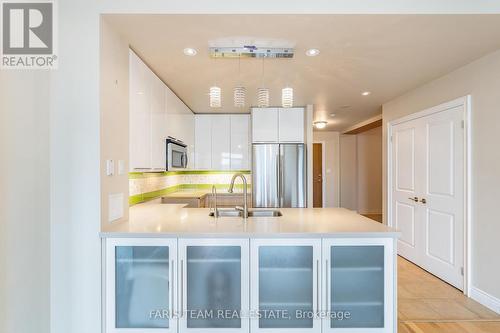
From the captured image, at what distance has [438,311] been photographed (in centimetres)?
248

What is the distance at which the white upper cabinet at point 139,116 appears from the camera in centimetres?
218

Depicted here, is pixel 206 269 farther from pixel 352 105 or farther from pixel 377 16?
pixel 352 105

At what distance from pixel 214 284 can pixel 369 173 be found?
6677mm

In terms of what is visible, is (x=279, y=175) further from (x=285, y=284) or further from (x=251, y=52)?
(x=285, y=284)

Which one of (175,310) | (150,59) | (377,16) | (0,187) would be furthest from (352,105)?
(0,187)

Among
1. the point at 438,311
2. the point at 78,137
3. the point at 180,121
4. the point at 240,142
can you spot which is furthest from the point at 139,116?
the point at 438,311

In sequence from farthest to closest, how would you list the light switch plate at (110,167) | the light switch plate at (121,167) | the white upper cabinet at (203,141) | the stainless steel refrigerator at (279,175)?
the white upper cabinet at (203,141) < the stainless steel refrigerator at (279,175) < the light switch plate at (121,167) < the light switch plate at (110,167)

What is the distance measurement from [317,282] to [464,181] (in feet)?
7.10

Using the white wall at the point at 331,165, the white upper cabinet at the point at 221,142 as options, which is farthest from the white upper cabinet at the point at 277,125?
the white wall at the point at 331,165

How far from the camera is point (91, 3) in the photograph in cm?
177

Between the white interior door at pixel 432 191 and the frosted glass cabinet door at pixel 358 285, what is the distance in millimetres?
1718

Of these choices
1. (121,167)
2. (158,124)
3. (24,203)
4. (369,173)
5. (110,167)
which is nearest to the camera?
(24,203)

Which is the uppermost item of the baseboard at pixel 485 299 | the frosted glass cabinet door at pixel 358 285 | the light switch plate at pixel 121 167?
the light switch plate at pixel 121 167

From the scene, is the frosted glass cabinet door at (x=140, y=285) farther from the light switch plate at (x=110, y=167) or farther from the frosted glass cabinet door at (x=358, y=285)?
the frosted glass cabinet door at (x=358, y=285)
